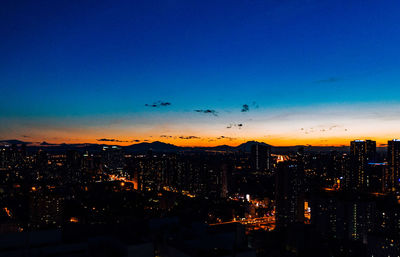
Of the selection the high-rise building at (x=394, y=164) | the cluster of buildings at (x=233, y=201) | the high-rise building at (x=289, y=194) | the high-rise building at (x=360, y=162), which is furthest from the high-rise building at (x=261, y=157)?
the high-rise building at (x=289, y=194)

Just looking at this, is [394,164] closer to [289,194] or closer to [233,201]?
[289,194]

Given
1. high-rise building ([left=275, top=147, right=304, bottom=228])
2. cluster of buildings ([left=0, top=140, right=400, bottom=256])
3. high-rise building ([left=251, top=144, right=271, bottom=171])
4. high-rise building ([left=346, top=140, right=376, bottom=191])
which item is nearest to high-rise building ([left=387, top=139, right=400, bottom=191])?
cluster of buildings ([left=0, top=140, right=400, bottom=256])

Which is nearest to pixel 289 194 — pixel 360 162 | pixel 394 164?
pixel 394 164

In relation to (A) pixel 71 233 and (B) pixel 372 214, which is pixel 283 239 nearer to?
(B) pixel 372 214

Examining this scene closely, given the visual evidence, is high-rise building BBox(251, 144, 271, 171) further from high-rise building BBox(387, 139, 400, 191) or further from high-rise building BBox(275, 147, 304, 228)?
high-rise building BBox(275, 147, 304, 228)

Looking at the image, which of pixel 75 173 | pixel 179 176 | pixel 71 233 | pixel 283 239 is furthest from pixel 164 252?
pixel 75 173

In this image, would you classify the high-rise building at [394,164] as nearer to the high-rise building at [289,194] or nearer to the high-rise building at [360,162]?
the high-rise building at [360,162]
